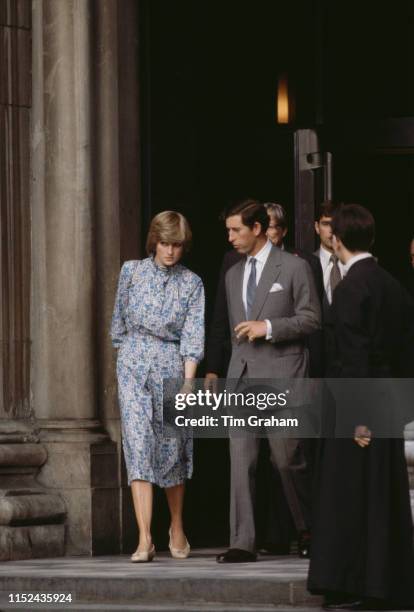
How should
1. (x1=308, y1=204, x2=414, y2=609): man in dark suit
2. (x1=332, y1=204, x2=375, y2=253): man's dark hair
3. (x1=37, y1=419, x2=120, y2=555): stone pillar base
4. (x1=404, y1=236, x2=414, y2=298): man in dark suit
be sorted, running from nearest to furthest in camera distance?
(x1=308, y1=204, x2=414, y2=609): man in dark suit < (x1=332, y1=204, x2=375, y2=253): man's dark hair < (x1=37, y1=419, x2=120, y2=555): stone pillar base < (x1=404, y1=236, x2=414, y2=298): man in dark suit

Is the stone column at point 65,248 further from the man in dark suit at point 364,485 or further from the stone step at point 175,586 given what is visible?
the man in dark suit at point 364,485

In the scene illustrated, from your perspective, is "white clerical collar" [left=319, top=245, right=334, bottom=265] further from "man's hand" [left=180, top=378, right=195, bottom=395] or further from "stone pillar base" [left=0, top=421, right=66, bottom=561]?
"stone pillar base" [left=0, top=421, right=66, bottom=561]

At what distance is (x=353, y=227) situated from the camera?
9391mm

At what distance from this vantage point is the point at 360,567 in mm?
9195

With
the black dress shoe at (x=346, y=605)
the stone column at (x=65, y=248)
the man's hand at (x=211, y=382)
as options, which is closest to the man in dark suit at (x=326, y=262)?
the man's hand at (x=211, y=382)

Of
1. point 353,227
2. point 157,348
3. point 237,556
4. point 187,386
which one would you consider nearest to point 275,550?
point 237,556

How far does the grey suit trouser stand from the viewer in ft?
35.5

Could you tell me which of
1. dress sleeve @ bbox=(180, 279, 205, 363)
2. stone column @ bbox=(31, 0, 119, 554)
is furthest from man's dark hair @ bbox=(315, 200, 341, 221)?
stone column @ bbox=(31, 0, 119, 554)

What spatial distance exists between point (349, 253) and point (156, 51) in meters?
3.54

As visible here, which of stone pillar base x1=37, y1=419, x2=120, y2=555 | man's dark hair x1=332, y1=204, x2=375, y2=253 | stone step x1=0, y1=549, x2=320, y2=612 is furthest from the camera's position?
stone pillar base x1=37, y1=419, x2=120, y2=555

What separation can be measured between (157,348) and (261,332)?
845 mm

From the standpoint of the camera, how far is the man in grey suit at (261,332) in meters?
10.8

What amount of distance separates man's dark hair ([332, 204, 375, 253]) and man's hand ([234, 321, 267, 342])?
56.0 inches

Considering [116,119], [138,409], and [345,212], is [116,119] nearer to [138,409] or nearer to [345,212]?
[138,409]
